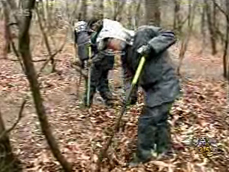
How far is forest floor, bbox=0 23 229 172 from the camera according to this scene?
19.1 feet

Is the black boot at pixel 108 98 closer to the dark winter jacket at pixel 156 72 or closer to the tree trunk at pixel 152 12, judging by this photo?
the tree trunk at pixel 152 12

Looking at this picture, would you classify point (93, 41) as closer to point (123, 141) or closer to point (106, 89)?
point (106, 89)

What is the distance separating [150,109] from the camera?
568 centimetres

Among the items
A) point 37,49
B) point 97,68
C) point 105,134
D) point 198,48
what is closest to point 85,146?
point 105,134

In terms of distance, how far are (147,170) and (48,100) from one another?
4.06 meters

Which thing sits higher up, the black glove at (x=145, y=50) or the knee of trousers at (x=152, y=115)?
the black glove at (x=145, y=50)

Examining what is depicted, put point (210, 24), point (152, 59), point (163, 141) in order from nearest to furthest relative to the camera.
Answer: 1. point (152, 59)
2. point (163, 141)
3. point (210, 24)

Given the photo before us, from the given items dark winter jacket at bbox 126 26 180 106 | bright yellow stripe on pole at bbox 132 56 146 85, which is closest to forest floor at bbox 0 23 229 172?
dark winter jacket at bbox 126 26 180 106

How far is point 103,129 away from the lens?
7039mm

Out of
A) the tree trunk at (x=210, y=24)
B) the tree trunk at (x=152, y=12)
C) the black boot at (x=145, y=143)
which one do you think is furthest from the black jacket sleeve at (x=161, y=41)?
the tree trunk at (x=210, y=24)

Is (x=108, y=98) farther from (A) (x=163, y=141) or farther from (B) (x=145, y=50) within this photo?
(B) (x=145, y=50)

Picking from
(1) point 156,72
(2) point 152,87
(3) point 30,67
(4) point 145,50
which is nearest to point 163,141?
(2) point 152,87

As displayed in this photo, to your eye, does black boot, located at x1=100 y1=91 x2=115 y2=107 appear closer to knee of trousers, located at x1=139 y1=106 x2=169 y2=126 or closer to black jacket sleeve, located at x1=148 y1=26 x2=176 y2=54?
knee of trousers, located at x1=139 y1=106 x2=169 y2=126

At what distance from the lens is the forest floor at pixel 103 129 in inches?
230
